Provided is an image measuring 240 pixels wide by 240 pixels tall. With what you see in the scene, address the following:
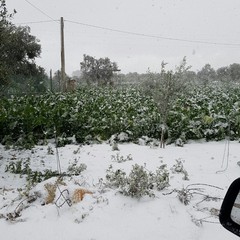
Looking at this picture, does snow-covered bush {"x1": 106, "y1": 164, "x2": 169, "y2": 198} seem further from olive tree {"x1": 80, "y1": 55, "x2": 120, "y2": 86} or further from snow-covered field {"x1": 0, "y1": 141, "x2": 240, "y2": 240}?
olive tree {"x1": 80, "y1": 55, "x2": 120, "y2": 86}

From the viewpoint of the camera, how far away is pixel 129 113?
379 inches

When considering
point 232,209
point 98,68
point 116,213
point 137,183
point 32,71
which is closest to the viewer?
point 232,209

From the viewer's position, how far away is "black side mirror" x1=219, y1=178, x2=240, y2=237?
4.11ft

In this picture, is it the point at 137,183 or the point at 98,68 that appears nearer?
the point at 137,183

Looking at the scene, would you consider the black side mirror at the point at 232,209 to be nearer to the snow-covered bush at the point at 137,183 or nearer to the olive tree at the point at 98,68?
the snow-covered bush at the point at 137,183

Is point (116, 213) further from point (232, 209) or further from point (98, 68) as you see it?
point (98, 68)

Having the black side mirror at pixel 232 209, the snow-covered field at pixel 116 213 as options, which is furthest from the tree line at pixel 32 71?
the black side mirror at pixel 232 209

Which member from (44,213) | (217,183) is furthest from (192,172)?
(44,213)

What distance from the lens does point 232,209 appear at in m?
1.28

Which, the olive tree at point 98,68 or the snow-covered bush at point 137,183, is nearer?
the snow-covered bush at point 137,183

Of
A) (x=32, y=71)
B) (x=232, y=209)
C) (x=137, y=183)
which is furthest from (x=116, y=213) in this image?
(x=32, y=71)

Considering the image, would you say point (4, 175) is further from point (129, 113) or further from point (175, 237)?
point (129, 113)

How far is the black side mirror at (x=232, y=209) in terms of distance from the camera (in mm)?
1254

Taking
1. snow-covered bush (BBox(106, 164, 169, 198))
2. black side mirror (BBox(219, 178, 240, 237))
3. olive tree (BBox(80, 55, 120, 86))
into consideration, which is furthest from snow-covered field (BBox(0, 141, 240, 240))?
olive tree (BBox(80, 55, 120, 86))
